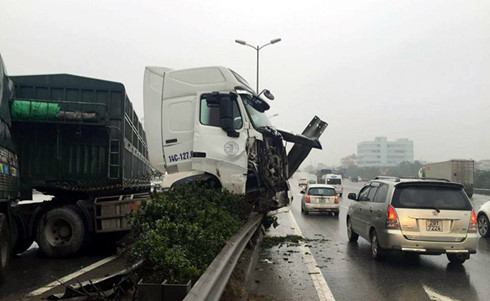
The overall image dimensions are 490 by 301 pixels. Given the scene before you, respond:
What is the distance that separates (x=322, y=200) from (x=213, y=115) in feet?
39.2

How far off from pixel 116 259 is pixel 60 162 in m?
2.28

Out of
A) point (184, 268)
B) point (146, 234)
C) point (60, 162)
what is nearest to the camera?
point (184, 268)

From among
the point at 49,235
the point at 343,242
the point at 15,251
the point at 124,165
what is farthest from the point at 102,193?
the point at 343,242

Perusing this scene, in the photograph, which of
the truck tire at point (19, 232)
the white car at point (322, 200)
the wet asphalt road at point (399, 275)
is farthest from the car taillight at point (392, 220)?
the white car at point (322, 200)

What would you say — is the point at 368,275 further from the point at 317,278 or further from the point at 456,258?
the point at 456,258

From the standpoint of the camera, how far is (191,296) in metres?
2.91

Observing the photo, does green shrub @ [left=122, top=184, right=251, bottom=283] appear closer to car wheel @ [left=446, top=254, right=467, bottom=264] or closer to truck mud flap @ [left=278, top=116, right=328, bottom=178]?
truck mud flap @ [left=278, top=116, right=328, bottom=178]

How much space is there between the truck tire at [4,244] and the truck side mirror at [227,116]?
13.3ft

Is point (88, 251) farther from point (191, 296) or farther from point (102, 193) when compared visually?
point (191, 296)

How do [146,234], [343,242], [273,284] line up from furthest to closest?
[343,242], [273,284], [146,234]

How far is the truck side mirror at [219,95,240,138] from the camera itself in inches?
317

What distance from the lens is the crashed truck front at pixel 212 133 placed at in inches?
321

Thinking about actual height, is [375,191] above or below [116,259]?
above

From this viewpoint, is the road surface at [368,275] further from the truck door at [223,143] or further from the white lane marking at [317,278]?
the truck door at [223,143]
